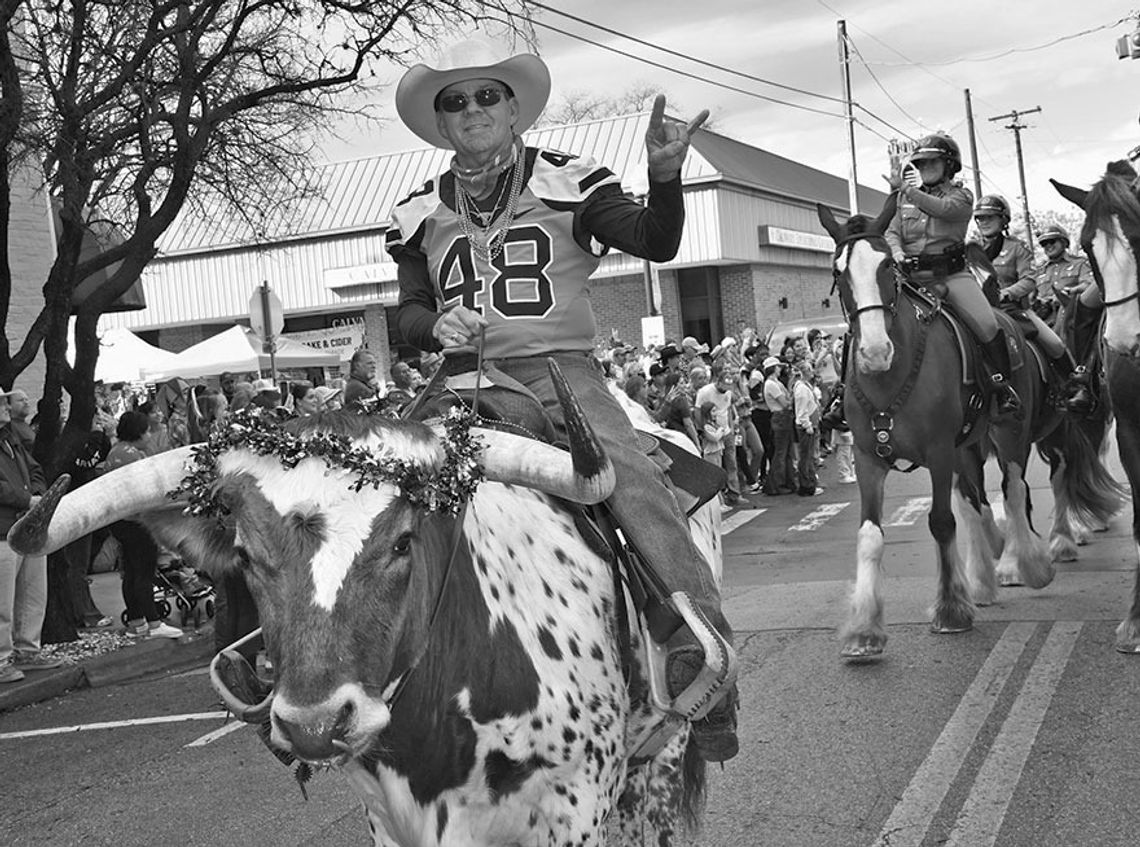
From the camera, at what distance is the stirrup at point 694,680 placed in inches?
139

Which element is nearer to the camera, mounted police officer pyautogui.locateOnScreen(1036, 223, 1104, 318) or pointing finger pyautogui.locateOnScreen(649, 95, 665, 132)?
pointing finger pyautogui.locateOnScreen(649, 95, 665, 132)

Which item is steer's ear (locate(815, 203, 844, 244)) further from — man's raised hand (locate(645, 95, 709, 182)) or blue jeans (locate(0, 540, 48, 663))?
blue jeans (locate(0, 540, 48, 663))

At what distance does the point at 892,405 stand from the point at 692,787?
4.19 m

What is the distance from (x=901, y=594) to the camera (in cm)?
952

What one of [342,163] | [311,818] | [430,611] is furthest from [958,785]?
[342,163]

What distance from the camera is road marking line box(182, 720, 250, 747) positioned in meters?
7.32

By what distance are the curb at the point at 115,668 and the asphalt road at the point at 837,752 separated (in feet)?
0.77

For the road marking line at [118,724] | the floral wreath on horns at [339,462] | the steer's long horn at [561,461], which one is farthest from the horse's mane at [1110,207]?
the road marking line at [118,724]

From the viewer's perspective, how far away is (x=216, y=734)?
7.50m

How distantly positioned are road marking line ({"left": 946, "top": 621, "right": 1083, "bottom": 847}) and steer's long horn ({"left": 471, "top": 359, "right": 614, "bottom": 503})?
8.83 feet

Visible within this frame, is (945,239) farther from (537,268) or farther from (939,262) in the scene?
(537,268)

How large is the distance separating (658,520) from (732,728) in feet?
2.92

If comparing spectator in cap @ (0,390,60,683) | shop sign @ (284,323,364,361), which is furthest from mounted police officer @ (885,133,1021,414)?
shop sign @ (284,323,364,361)

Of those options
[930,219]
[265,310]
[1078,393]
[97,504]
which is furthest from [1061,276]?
[97,504]
